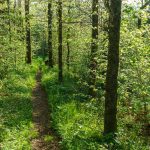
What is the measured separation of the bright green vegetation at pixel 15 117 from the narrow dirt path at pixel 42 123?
303 mm

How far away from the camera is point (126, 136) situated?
37.4ft

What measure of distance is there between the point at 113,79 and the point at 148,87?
7.33 feet

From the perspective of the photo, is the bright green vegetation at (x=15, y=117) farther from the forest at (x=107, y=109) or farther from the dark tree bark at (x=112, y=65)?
the dark tree bark at (x=112, y=65)

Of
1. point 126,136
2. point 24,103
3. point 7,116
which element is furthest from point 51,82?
point 126,136

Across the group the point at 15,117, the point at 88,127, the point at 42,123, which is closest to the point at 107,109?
the point at 88,127

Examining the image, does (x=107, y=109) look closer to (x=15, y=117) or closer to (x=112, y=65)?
(x=112, y=65)

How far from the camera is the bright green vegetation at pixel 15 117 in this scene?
469 inches

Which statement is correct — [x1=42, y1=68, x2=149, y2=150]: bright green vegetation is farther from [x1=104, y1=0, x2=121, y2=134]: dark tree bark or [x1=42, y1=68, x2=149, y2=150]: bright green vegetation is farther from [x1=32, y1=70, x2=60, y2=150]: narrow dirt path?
[x1=104, y1=0, x2=121, y2=134]: dark tree bark

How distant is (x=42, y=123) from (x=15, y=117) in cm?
126

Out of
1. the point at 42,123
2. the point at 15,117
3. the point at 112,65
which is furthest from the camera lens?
the point at 42,123

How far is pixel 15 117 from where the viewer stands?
→ 15227mm

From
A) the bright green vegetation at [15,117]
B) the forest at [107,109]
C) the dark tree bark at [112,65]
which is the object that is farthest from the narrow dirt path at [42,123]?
the dark tree bark at [112,65]

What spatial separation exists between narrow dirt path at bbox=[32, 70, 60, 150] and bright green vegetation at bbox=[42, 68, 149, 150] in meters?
0.37

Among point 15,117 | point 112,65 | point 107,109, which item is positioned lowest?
point 15,117
